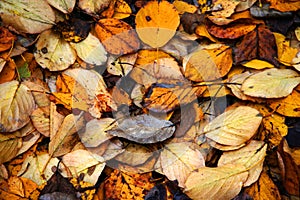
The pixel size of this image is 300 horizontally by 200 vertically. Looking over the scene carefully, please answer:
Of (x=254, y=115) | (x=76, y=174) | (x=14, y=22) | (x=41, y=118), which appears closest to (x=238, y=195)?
(x=254, y=115)

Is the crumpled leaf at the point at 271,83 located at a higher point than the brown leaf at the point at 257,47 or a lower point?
lower

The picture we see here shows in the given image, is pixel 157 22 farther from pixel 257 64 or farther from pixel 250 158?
pixel 250 158

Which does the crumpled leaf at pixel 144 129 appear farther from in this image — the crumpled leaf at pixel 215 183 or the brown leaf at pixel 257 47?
the brown leaf at pixel 257 47

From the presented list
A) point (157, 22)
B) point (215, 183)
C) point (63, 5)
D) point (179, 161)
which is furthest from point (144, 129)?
point (63, 5)

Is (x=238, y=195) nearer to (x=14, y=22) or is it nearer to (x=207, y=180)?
(x=207, y=180)

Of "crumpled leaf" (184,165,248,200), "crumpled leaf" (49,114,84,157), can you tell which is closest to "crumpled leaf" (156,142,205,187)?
"crumpled leaf" (184,165,248,200)

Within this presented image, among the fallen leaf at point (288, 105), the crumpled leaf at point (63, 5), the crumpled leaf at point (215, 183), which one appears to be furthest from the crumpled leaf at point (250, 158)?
the crumpled leaf at point (63, 5)

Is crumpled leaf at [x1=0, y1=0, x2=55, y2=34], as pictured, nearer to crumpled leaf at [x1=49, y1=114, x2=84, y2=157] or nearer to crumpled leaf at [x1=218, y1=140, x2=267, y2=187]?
crumpled leaf at [x1=49, y1=114, x2=84, y2=157]
